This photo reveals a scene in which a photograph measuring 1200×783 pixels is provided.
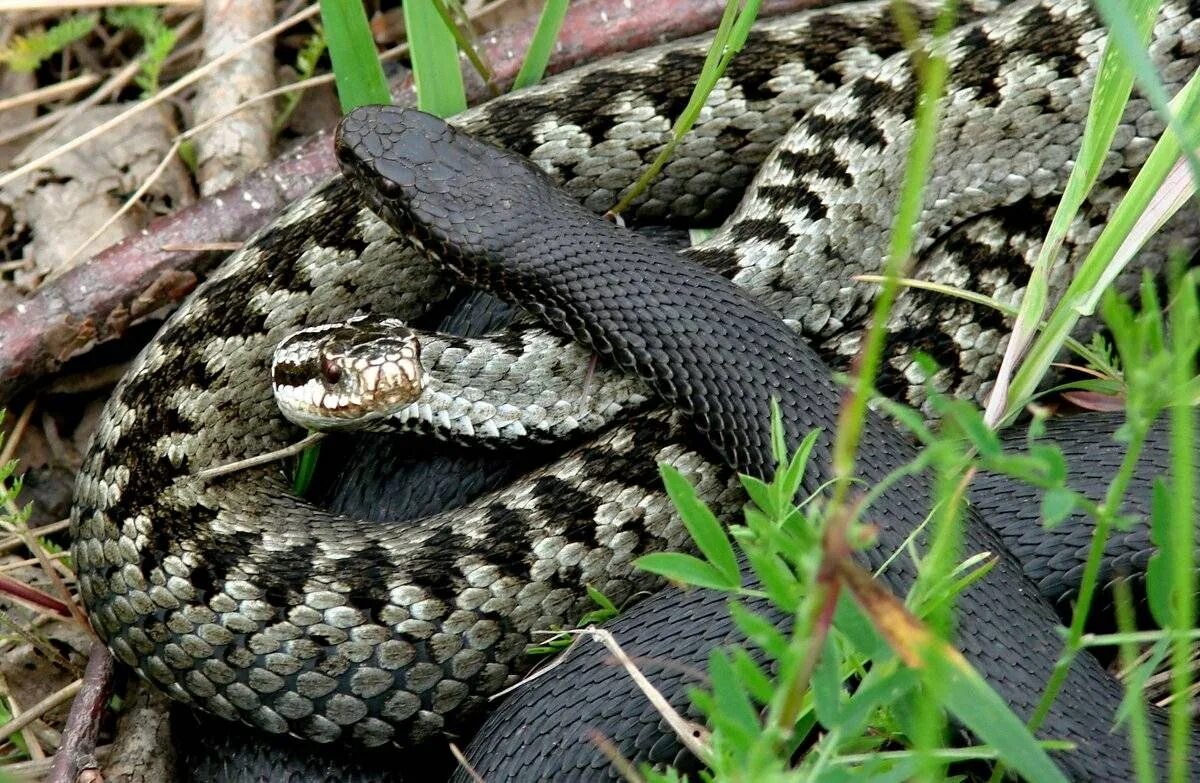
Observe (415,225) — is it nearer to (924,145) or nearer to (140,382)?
(140,382)

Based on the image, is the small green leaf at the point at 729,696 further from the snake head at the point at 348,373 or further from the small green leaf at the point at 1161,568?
the snake head at the point at 348,373

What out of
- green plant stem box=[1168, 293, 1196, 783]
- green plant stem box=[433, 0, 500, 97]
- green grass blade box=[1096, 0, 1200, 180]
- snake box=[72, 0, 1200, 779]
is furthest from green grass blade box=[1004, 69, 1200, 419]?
green plant stem box=[433, 0, 500, 97]

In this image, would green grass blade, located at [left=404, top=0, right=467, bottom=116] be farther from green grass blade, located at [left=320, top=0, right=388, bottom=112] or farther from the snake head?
the snake head

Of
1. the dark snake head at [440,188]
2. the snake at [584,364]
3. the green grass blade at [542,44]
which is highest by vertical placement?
the green grass blade at [542,44]

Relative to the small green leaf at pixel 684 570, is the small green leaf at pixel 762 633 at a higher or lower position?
higher

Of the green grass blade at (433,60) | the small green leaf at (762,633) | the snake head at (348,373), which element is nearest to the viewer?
the small green leaf at (762,633)

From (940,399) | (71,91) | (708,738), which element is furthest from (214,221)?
(940,399)

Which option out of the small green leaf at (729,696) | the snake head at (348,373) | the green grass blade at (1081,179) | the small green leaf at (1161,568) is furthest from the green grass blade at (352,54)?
the small green leaf at (1161,568)
